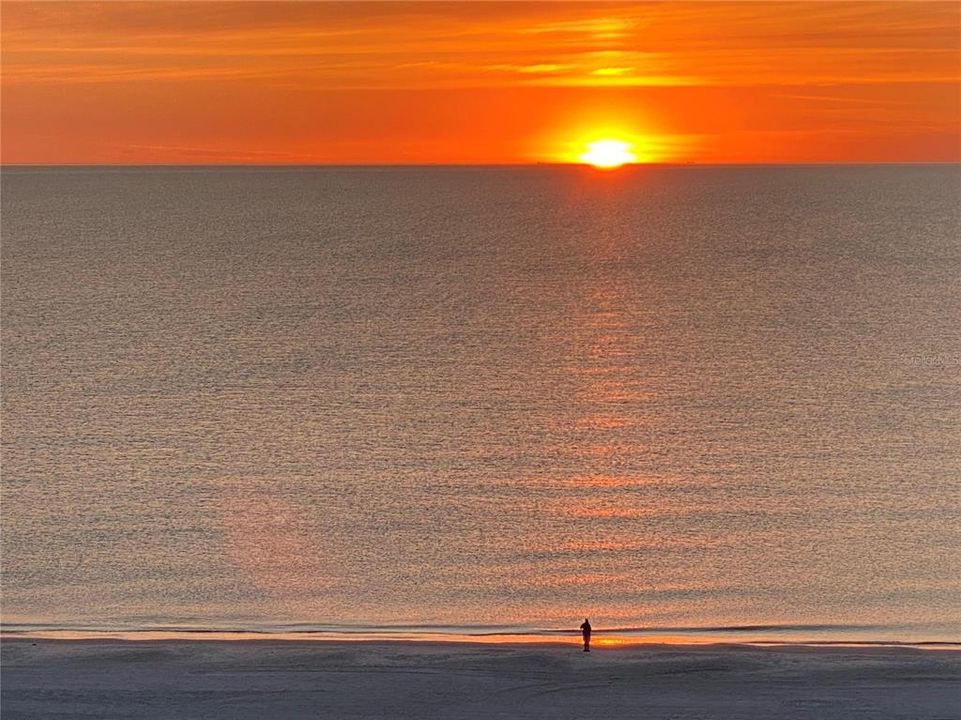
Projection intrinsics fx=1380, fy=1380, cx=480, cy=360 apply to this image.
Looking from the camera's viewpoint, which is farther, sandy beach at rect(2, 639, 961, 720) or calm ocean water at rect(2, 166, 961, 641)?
calm ocean water at rect(2, 166, 961, 641)

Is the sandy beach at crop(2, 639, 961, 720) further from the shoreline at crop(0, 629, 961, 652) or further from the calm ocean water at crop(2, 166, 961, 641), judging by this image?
the calm ocean water at crop(2, 166, 961, 641)

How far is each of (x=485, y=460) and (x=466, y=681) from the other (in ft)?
66.7

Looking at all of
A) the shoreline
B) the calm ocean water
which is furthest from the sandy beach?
the calm ocean water

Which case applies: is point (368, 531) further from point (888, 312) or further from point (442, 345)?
point (888, 312)

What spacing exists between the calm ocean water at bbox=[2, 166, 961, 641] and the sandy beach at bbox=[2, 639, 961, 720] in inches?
120

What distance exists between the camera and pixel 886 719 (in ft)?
80.5

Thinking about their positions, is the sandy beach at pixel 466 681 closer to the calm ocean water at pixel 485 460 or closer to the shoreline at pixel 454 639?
the shoreline at pixel 454 639

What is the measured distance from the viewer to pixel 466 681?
26.8 m

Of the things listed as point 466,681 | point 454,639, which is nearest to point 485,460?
point 454,639

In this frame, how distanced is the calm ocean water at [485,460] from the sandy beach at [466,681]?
3.05m

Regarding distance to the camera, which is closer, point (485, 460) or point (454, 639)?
point (454, 639)

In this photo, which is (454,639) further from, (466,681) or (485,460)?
(485,460)

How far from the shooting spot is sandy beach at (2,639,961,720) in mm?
25031

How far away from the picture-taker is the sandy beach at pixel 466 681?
82.1 feet
